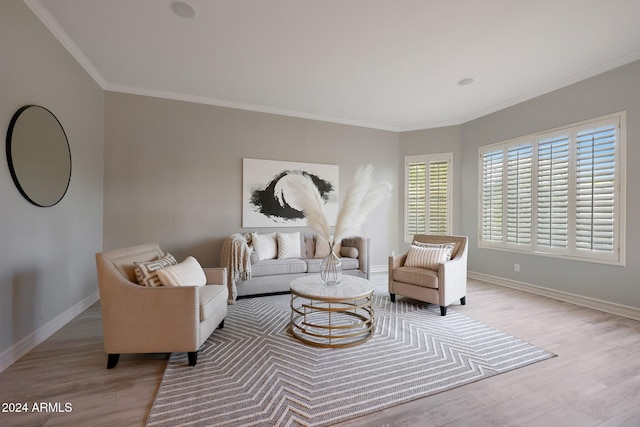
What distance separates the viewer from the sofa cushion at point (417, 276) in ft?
10.2

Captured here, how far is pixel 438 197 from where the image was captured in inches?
205

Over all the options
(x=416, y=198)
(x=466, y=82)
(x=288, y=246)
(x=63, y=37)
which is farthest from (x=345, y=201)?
(x=416, y=198)

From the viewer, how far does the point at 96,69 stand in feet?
11.1

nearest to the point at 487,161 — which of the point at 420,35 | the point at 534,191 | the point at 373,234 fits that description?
the point at 534,191

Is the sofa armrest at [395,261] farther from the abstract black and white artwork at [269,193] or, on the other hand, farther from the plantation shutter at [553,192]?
the plantation shutter at [553,192]

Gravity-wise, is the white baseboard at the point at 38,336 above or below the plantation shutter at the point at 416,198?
below

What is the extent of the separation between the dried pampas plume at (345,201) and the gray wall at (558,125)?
9.49 feet

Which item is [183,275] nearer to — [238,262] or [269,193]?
[238,262]

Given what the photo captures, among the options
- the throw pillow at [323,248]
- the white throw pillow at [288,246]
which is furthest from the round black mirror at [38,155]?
the throw pillow at [323,248]

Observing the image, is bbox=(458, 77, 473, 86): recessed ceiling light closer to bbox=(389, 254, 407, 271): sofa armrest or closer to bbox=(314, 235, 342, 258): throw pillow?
bbox=(389, 254, 407, 271): sofa armrest

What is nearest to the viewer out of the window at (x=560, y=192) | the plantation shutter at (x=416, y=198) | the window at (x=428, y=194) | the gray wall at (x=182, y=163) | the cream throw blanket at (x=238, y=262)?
the window at (x=560, y=192)

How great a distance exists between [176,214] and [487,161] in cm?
490

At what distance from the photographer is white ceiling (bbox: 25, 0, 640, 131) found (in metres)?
2.37

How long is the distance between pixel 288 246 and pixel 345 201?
1.86m
